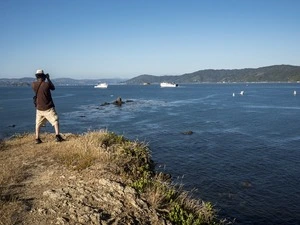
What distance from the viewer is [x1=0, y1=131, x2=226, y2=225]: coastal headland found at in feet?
21.6

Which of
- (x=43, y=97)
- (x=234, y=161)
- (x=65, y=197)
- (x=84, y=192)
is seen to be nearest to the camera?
(x=65, y=197)

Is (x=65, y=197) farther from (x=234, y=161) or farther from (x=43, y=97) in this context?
(x=234, y=161)

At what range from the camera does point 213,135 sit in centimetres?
3356

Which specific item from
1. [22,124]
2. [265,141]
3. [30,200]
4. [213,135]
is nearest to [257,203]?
[30,200]

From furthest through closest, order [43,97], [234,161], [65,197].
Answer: [234,161]
[43,97]
[65,197]

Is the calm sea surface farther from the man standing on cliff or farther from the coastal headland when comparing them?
the man standing on cliff

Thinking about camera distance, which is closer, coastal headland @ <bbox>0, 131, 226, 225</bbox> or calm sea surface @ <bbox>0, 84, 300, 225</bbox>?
coastal headland @ <bbox>0, 131, 226, 225</bbox>

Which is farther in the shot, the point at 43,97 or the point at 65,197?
the point at 43,97

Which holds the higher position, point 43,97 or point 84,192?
point 43,97

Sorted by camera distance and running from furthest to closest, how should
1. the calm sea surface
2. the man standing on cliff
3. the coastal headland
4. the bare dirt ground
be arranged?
the calm sea surface, the man standing on cliff, the coastal headland, the bare dirt ground

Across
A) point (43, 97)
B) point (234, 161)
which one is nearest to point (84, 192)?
point (43, 97)

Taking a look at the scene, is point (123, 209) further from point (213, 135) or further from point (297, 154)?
point (213, 135)

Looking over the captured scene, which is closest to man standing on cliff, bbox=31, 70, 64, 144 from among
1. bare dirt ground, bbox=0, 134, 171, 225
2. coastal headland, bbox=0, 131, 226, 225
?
coastal headland, bbox=0, 131, 226, 225

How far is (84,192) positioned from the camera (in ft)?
24.9
